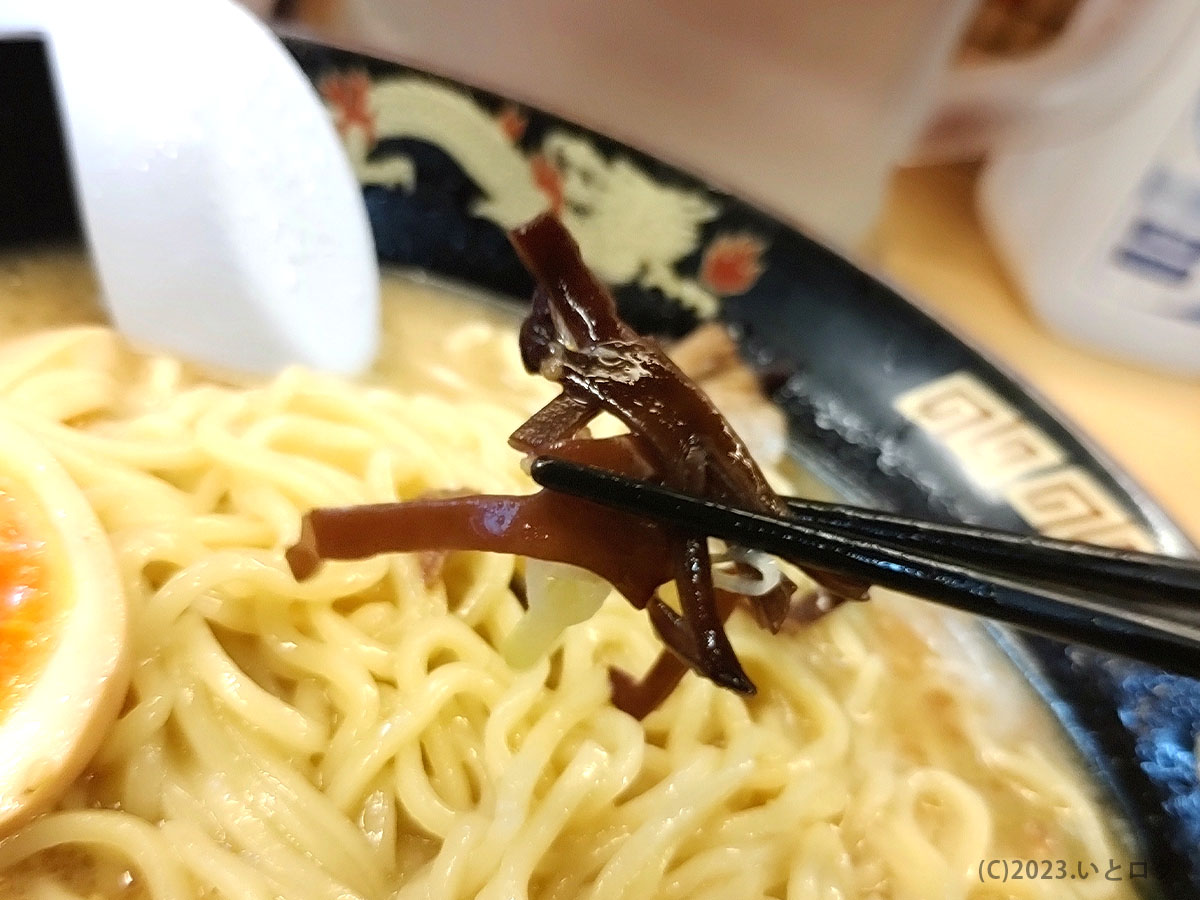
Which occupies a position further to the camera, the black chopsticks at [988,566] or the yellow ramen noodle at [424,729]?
the yellow ramen noodle at [424,729]

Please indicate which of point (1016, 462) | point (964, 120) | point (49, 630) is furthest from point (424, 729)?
point (964, 120)

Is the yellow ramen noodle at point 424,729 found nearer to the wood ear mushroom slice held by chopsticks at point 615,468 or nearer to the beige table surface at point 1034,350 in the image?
the wood ear mushroom slice held by chopsticks at point 615,468

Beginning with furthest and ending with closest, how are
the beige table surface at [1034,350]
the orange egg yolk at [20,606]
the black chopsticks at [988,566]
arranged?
the beige table surface at [1034,350], the orange egg yolk at [20,606], the black chopsticks at [988,566]

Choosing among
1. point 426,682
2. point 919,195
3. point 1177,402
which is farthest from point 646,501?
point 919,195

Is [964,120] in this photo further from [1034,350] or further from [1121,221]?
[1034,350]

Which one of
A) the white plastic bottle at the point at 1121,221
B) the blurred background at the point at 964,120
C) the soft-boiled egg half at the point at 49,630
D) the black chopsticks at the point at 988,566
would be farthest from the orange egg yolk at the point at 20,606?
the white plastic bottle at the point at 1121,221
